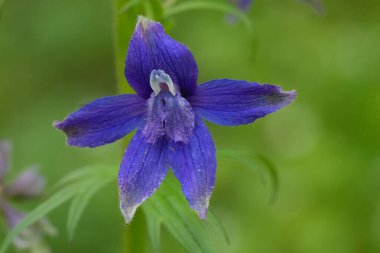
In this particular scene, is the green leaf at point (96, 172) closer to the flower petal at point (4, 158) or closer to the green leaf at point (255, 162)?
the green leaf at point (255, 162)

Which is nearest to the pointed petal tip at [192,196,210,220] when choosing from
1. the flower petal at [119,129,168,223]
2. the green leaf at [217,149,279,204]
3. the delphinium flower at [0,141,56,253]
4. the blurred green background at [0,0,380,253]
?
the flower petal at [119,129,168,223]

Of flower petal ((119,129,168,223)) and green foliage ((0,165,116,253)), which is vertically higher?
flower petal ((119,129,168,223))

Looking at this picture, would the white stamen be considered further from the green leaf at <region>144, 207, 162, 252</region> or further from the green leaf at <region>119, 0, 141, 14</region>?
the green leaf at <region>144, 207, 162, 252</region>

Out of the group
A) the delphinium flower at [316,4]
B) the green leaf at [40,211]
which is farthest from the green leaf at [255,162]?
the delphinium flower at [316,4]

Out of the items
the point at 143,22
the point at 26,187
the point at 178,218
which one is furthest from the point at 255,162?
the point at 26,187

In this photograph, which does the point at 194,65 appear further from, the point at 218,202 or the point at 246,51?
the point at 246,51

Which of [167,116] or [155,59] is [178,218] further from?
[155,59]

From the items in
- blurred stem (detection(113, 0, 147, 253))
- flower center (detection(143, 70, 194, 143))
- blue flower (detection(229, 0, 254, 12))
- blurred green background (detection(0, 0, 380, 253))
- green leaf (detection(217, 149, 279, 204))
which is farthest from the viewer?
blurred green background (detection(0, 0, 380, 253))
